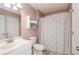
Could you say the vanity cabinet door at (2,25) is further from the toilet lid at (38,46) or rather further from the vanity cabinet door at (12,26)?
the toilet lid at (38,46)

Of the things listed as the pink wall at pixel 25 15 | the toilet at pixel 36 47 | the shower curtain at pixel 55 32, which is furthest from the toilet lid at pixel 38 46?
the pink wall at pixel 25 15

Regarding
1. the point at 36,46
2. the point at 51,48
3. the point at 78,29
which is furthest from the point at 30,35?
the point at 78,29

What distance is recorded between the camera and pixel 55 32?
8.78ft

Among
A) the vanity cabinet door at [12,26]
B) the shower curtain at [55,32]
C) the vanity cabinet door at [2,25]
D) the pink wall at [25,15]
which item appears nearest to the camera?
the vanity cabinet door at [2,25]

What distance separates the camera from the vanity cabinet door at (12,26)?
77.8 inches

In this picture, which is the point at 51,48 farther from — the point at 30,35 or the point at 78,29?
the point at 78,29

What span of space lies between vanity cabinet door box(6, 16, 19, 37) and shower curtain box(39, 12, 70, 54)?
743 mm

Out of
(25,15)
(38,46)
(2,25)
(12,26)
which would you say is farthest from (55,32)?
(2,25)

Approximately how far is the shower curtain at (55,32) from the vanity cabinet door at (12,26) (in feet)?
2.44

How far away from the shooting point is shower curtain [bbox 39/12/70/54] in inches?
99.9

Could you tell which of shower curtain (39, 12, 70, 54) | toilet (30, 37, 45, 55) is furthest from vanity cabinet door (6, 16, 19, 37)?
shower curtain (39, 12, 70, 54)

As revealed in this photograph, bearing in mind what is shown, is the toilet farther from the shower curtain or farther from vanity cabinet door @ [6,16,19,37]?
vanity cabinet door @ [6,16,19,37]

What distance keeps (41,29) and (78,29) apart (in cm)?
183

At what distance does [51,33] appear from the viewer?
2.72m
